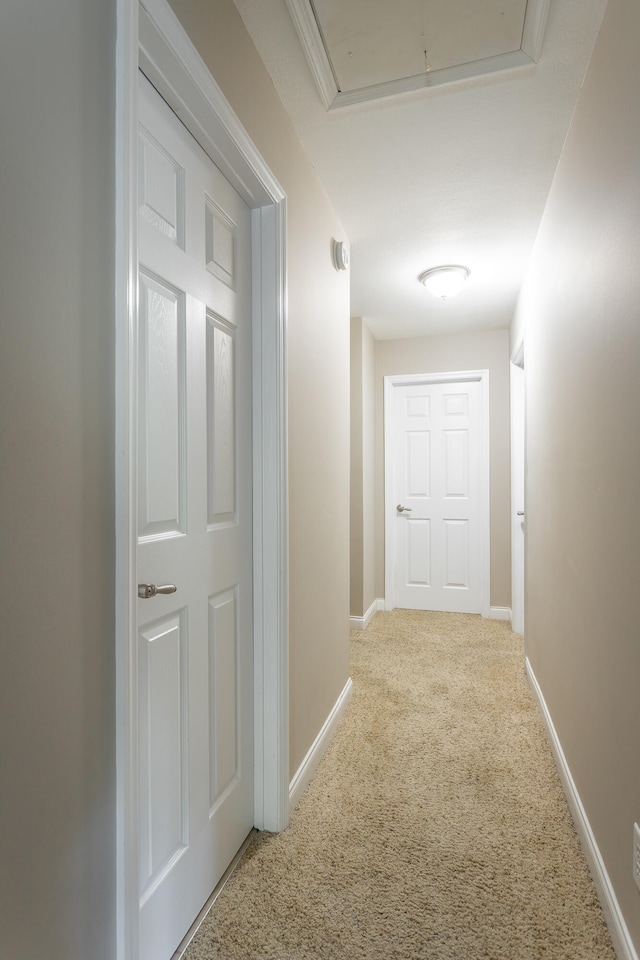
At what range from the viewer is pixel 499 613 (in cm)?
434

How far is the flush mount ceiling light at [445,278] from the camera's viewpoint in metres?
3.12

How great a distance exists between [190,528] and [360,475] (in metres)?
2.76

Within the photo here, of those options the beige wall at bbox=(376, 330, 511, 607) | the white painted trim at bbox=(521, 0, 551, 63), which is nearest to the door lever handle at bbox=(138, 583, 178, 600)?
the white painted trim at bbox=(521, 0, 551, 63)

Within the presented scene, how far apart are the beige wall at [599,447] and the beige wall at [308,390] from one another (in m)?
0.95

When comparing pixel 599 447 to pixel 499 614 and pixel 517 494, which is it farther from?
pixel 499 614

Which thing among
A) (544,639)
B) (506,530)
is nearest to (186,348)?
(544,639)

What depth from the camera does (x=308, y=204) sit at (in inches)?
82.4

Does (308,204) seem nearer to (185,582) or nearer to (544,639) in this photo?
(185,582)

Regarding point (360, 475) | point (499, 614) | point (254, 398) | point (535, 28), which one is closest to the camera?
point (535, 28)

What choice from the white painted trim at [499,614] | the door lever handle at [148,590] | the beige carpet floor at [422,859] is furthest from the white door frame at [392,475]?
the door lever handle at [148,590]

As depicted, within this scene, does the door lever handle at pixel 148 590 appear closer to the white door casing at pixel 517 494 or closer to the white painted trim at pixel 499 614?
the white door casing at pixel 517 494

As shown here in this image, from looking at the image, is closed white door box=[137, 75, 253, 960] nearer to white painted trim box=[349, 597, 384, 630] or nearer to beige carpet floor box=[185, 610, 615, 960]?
beige carpet floor box=[185, 610, 615, 960]

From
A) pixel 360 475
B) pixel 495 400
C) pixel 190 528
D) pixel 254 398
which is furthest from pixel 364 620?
pixel 190 528

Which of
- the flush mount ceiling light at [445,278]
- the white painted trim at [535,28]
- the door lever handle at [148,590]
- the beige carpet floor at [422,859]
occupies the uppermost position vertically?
the white painted trim at [535,28]
